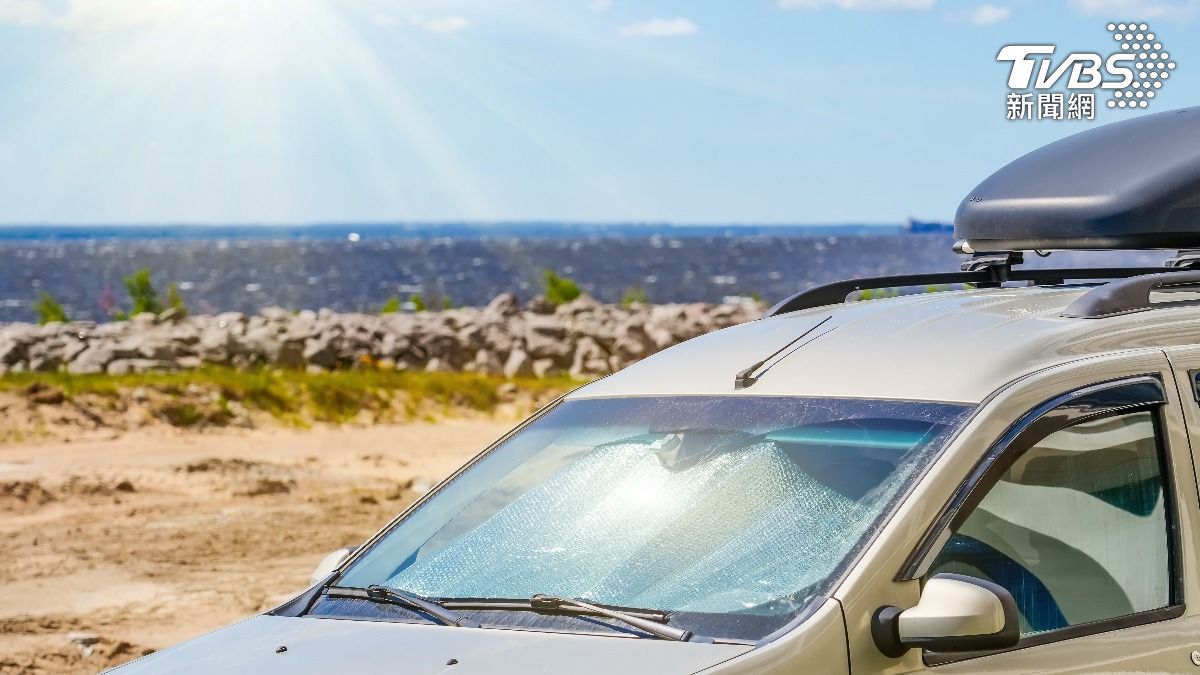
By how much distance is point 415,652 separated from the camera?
11.4 ft

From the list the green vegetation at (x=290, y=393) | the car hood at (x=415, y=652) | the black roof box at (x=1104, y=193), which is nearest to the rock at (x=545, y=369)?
the green vegetation at (x=290, y=393)

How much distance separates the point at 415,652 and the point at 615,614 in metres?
0.44

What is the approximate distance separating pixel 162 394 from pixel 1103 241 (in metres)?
14.8

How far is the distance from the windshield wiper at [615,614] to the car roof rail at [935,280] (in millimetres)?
1814

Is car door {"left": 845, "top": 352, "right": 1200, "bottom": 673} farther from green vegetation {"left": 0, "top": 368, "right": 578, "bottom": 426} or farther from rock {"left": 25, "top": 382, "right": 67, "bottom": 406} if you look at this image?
rock {"left": 25, "top": 382, "right": 67, "bottom": 406}

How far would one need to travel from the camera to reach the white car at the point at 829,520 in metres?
3.40

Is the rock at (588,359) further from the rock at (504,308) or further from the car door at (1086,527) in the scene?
the car door at (1086,527)

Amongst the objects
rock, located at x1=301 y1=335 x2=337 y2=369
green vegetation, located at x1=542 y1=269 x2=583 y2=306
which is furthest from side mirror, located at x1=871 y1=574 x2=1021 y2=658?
green vegetation, located at x1=542 y1=269 x2=583 y2=306

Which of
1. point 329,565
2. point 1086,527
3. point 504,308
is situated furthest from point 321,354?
point 1086,527

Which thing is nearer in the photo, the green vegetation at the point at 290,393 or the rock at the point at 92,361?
the green vegetation at the point at 290,393

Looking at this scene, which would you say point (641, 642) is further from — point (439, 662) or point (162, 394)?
point (162, 394)

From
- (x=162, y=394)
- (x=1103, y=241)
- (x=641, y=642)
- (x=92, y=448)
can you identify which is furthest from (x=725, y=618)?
(x=162, y=394)

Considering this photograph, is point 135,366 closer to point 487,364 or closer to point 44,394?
point 44,394

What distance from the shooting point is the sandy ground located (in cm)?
949
